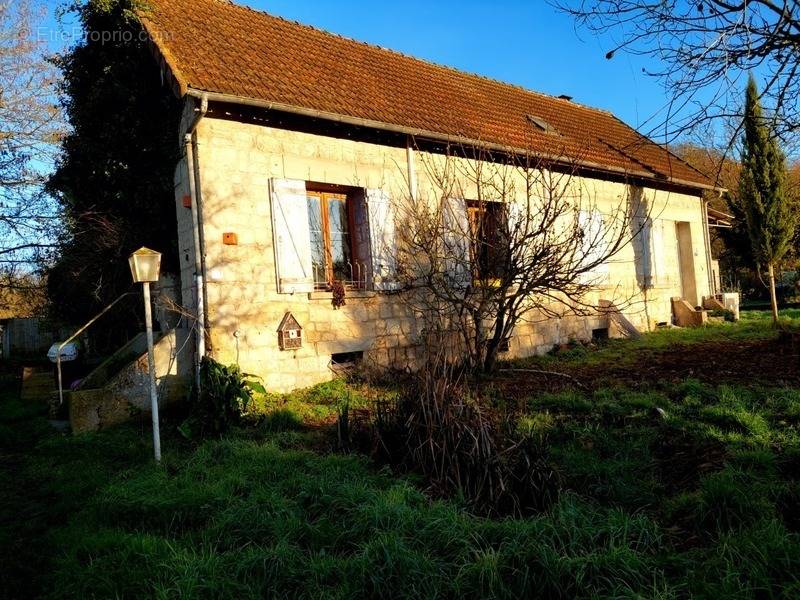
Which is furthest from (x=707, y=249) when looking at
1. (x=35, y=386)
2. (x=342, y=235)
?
(x=35, y=386)

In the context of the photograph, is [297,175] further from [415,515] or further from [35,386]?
[35,386]

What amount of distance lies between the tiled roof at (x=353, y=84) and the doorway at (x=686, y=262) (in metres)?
1.25

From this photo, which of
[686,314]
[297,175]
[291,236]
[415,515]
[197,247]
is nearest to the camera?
[415,515]

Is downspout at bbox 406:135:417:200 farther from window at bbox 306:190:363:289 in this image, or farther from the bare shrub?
the bare shrub

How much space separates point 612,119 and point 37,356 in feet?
64.2

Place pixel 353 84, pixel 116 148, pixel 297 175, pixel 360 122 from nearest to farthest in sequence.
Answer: pixel 297 175, pixel 360 122, pixel 116 148, pixel 353 84

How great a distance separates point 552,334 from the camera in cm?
1027

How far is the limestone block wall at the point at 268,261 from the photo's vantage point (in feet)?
22.1

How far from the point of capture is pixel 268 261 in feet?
23.3

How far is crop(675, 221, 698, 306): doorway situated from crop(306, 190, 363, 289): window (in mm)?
9579

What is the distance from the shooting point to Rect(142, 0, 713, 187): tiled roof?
7352 millimetres

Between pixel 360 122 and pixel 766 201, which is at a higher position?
pixel 360 122

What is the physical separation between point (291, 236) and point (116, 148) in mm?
3180

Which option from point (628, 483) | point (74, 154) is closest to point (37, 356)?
point (74, 154)
